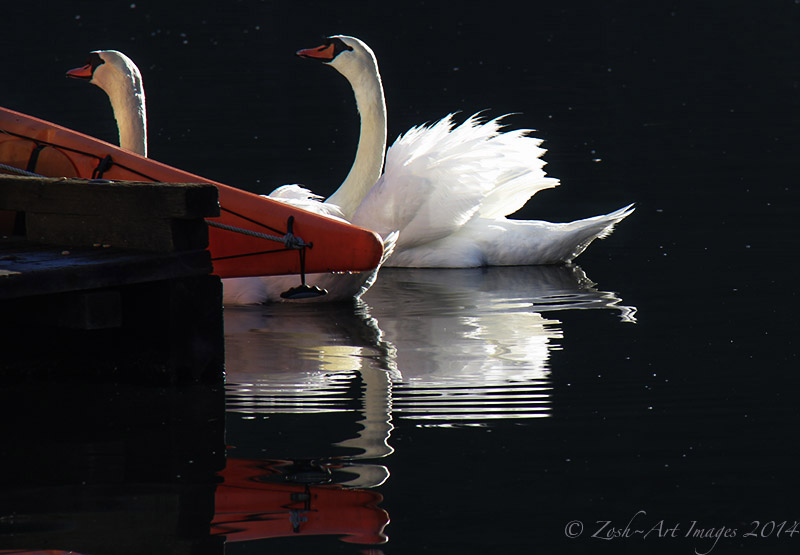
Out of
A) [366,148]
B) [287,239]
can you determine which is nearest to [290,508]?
[287,239]

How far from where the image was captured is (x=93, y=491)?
5219 millimetres

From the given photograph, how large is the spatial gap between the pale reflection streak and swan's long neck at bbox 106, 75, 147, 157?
1.82m

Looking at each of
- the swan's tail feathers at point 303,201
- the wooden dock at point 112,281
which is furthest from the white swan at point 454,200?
the wooden dock at point 112,281

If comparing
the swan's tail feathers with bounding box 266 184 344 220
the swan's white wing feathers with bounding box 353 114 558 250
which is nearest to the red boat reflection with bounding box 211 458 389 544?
the swan's tail feathers with bounding box 266 184 344 220

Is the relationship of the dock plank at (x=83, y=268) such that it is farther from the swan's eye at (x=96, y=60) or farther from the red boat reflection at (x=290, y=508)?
the swan's eye at (x=96, y=60)

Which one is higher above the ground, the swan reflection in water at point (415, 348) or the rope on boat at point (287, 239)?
the rope on boat at point (287, 239)

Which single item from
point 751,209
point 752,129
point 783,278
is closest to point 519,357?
point 783,278

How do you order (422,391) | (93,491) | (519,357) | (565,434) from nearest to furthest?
(93,491) < (565,434) < (422,391) < (519,357)

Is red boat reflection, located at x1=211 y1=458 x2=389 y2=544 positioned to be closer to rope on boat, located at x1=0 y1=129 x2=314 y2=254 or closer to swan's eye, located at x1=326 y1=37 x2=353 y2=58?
rope on boat, located at x1=0 y1=129 x2=314 y2=254

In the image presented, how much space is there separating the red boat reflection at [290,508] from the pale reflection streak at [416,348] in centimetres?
45

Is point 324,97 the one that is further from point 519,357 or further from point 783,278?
point 519,357

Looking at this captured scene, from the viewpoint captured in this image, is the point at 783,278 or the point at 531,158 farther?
the point at 531,158

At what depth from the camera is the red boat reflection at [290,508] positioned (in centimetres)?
480

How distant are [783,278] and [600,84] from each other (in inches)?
506
